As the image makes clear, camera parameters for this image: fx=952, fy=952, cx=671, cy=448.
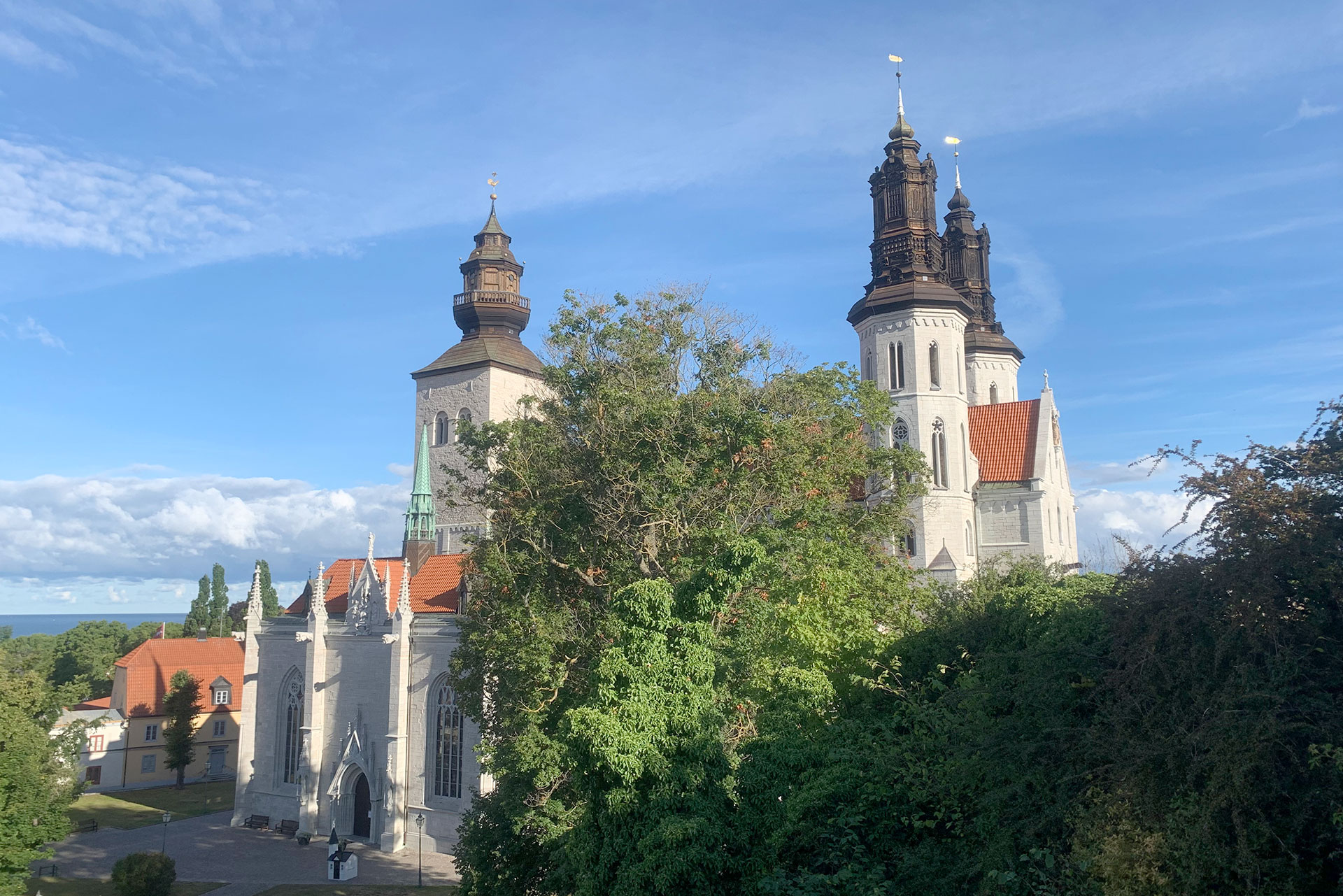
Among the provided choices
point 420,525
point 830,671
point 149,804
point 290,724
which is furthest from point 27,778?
point 149,804

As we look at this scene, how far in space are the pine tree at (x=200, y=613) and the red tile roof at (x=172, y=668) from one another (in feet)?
66.5

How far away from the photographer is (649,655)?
44.5 feet

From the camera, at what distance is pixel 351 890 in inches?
1056

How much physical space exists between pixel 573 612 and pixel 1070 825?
1135 cm

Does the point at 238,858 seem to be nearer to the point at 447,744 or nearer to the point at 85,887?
the point at 85,887

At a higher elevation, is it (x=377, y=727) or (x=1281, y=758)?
(x=1281, y=758)

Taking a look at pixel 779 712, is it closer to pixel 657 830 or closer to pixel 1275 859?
pixel 657 830

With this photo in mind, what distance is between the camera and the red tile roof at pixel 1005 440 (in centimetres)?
3934

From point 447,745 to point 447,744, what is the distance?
0.15 ft

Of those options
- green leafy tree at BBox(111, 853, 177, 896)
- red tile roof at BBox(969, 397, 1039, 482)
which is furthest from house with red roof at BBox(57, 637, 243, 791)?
red tile roof at BBox(969, 397, 1039, 482)

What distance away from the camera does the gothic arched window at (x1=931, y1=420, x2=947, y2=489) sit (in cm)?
3788

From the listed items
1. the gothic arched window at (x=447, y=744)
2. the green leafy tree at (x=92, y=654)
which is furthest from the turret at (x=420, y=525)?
the green leafy tree at (x=92, y=654)

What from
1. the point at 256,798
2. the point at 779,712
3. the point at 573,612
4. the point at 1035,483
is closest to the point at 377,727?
the point at 256,798

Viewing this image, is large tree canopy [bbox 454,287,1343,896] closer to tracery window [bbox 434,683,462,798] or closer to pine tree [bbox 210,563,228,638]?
tracery window [bbox 434,683,462,798]
